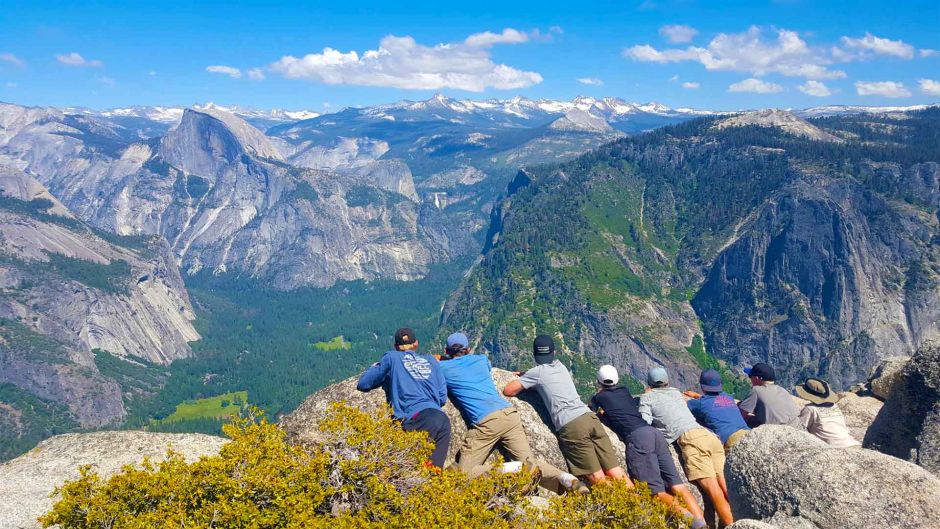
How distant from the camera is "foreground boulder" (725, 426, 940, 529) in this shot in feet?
36.7

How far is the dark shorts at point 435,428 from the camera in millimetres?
15500

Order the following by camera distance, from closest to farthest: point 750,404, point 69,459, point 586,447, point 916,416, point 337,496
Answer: point 337,496, point 916,416, point 586,447, point 750,404, point 69,459

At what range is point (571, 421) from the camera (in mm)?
16359

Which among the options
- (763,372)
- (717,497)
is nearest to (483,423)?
(717,497)

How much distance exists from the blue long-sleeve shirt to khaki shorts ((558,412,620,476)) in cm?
412

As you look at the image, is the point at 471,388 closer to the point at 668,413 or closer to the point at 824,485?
the point at 668,413

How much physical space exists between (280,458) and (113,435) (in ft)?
55.6

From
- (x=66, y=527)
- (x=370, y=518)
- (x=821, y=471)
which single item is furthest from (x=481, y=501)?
(x=66, y=527)

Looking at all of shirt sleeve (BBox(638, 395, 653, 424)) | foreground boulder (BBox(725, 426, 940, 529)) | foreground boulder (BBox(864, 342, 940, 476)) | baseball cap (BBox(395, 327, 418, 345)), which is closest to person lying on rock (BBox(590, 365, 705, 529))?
shirt sleeve (BBox(638, 395, 653, 424))

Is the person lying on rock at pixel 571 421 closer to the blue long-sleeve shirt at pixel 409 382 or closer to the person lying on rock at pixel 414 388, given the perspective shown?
the blue long-sleeve shirt at pixel 409 382

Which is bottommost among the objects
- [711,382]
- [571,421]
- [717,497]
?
[717,497]

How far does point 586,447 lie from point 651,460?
6.08 ft

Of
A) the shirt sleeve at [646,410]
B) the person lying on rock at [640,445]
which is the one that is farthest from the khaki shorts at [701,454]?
the shirt sleeve at [646,410]

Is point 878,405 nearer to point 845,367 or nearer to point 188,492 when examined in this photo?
point 188,492
